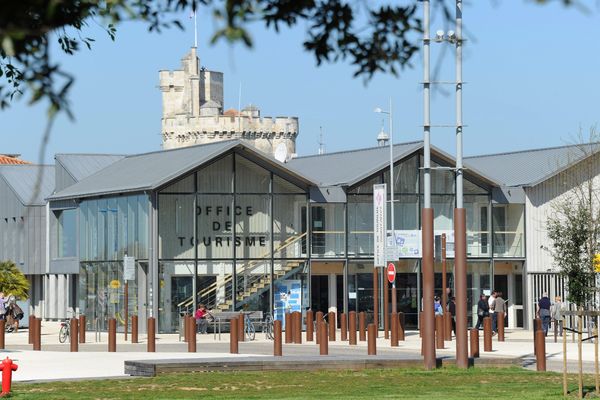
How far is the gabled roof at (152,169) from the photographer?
5372 cm

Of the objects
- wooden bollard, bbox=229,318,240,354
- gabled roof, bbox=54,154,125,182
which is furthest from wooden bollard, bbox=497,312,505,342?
gabled roof, bbox=54,154,125,182

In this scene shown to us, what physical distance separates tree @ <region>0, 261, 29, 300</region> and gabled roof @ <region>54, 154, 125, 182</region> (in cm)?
615

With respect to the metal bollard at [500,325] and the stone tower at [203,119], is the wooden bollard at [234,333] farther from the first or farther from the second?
the stone tower at [203,119]

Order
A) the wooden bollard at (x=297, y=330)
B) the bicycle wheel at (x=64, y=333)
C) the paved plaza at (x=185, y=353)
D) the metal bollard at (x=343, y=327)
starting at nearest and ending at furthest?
the paved plaza at (x=185, y=353) → the wooden bollard at (x=297, y=330) → the metal bollard at (x=343, y=327) → the bicycle wheel at (x=64, y=333)

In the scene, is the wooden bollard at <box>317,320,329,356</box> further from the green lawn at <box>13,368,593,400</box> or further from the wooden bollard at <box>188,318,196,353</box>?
the green lawn at <box>13,368,593,400</box>

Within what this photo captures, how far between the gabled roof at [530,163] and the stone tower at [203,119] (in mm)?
57946

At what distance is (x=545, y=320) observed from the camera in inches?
1822

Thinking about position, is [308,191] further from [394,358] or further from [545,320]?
[394,358]

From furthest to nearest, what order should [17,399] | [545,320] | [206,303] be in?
[206,303], [545,320], [17,399]

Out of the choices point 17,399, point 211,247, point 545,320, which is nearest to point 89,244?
point 211,247

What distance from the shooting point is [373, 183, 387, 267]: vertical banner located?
47.8m

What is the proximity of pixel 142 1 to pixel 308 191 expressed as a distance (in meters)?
47.6

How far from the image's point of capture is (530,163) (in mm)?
62062

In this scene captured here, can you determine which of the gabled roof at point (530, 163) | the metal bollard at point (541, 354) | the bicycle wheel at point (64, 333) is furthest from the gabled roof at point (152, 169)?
the metal bollard at point (541, 354)
